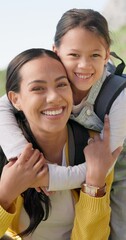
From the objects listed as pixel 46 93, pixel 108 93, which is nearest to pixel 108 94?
pixel 108 93

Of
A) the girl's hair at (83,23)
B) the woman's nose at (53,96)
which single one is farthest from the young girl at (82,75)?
the woman's nose at (53,96)

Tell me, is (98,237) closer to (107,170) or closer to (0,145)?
(107,170)

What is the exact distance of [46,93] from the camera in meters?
1.74

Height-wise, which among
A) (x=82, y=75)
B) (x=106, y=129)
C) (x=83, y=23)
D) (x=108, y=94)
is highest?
(x=83, y=23)

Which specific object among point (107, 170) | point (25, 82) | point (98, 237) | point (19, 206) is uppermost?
point (25, 82)

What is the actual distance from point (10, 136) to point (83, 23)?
24.2 inches

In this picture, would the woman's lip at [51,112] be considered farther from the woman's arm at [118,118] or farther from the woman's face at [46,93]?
the woman's arm at [118,118]

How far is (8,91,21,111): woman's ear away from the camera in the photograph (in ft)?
6.05

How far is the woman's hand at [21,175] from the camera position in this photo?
1737 mm

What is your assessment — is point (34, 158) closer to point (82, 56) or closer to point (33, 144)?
point (33, 144)

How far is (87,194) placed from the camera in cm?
181

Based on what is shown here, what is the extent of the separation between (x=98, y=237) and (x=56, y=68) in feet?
2.76

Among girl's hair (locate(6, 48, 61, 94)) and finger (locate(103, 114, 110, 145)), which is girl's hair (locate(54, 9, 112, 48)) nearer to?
girl's hair (locate(6, 48, 61, 94))

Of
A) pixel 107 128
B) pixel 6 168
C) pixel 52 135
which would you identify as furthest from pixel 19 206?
pixel 107 128
